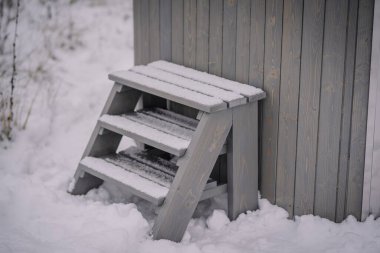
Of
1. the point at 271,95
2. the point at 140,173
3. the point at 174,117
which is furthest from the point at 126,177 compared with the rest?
the point at 271,95

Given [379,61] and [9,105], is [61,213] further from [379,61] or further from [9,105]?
[379,61]

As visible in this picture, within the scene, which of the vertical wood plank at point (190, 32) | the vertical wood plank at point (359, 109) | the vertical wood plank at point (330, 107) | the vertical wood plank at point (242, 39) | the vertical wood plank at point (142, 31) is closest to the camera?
the vertical wood plank at point (359, 109)

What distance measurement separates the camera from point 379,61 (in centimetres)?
321

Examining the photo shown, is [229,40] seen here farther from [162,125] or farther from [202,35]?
[162,125]

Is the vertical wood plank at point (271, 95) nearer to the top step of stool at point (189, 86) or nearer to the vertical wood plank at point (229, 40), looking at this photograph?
the top step of stool at point (189, 86)

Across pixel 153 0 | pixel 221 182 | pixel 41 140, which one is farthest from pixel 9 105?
pixel 221 182

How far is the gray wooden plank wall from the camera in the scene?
333cm

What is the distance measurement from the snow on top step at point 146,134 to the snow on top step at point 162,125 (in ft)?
0.14

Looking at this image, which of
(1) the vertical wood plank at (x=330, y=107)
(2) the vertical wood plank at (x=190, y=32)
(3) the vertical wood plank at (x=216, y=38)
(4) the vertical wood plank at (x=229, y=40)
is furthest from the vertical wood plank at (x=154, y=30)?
(1) the vertical wood plank at (x=330, y=107)

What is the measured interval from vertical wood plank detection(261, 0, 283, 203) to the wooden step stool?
0.08 m

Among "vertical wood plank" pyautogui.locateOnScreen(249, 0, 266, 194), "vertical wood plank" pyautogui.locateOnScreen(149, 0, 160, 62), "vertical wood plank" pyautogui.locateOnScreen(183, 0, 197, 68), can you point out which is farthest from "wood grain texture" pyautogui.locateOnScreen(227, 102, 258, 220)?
"vertical wood plank" pyautogui.locateOnScreen(149, 0, 160, 62)

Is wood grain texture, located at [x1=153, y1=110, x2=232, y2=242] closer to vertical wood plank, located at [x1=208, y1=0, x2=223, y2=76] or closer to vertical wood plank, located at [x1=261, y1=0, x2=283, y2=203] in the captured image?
vertical wood plank, located at [x1=261, y1=0, x2=283, y2=203]

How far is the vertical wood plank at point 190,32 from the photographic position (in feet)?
13.2

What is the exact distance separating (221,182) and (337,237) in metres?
0.92
